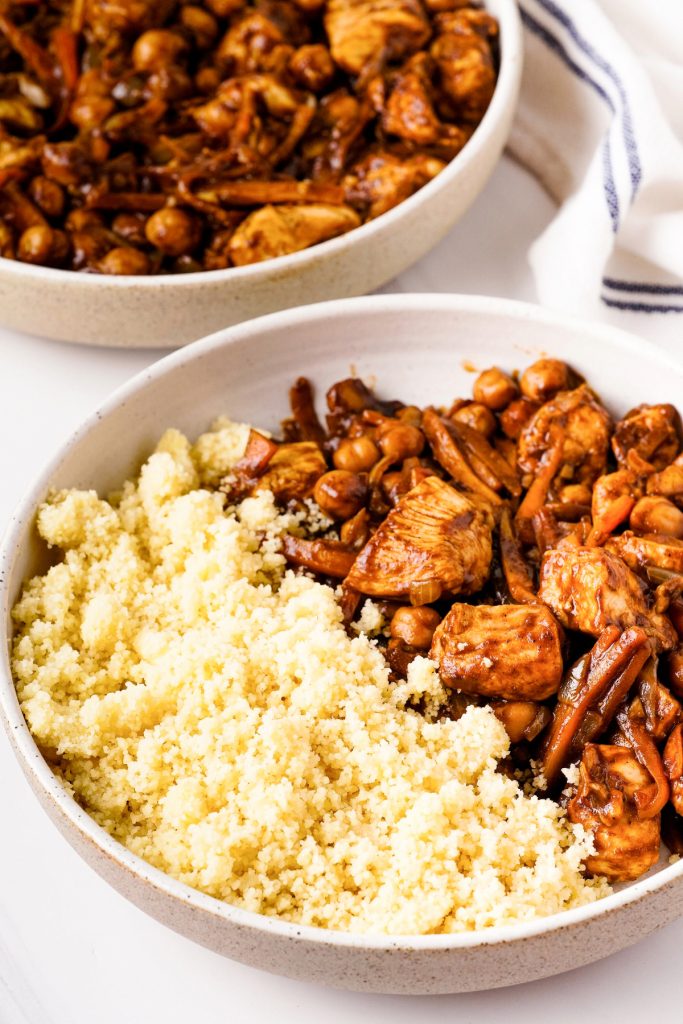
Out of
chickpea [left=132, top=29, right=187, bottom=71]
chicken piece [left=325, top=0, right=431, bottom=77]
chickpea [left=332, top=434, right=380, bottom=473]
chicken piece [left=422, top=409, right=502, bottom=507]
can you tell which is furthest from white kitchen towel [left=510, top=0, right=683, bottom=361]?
chickpea [left=132, top=29, right=187, bottom=71]

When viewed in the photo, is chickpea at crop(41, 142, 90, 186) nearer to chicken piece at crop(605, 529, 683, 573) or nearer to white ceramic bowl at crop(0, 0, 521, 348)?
white ceramic bowl at crop(0, 0, 521, 348)

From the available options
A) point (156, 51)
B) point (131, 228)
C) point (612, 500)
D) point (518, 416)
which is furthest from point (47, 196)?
point (612, 500)

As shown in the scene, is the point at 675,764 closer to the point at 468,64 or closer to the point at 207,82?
the point at 468,64

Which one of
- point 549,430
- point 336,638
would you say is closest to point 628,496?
point 549,430

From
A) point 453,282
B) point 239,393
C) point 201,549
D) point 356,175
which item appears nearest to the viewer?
point 201,549

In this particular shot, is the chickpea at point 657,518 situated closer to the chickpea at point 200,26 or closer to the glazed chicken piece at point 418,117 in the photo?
the glazed chicken piece at point 418,117

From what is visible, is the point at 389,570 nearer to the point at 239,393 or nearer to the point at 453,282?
the point at 239,393

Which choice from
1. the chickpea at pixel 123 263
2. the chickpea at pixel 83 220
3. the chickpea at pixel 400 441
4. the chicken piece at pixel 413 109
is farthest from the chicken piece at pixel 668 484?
the chickpea at pixel 83 220
